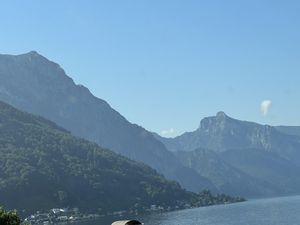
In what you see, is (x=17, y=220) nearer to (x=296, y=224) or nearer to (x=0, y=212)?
(x=0, y=212)

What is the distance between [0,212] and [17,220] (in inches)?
88.8

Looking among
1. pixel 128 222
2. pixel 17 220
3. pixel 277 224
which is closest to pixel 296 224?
pixel 277 224

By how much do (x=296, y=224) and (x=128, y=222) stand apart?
170444mm

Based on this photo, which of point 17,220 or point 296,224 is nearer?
point 17,220

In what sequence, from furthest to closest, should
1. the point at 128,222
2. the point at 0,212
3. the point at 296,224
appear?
the point at 296,224 < the point at 0,212 < the point at 128,222

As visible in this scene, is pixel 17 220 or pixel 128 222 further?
pixel 17 220

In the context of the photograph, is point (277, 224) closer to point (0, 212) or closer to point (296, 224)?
point (296, 224)

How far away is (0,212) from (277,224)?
151261 millimetres

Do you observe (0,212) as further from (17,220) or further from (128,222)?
(128,222)

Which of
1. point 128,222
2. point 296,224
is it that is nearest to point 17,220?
point 128,222

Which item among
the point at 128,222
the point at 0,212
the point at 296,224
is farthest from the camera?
the point at 296,224

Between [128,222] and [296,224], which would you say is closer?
[128,222]

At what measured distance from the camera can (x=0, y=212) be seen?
63781 mm

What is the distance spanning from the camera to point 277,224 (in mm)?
199375
